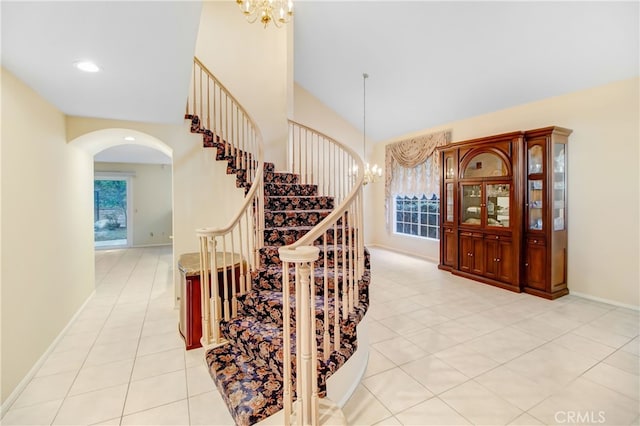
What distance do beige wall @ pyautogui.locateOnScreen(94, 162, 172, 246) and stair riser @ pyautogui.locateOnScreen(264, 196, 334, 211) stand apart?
22.3 feet

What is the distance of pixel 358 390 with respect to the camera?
7.57 feet

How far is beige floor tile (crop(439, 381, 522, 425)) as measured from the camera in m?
1.99

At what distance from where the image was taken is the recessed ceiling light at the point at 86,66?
2.17m

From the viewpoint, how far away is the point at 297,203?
417 cm

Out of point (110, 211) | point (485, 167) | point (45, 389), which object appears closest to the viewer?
point (45, 389)

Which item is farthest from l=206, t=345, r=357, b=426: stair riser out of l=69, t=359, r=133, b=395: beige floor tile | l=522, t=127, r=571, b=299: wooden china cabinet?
l=522, t=127, r=571, b=299: wooden china cabinet

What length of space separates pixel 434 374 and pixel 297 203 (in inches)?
101

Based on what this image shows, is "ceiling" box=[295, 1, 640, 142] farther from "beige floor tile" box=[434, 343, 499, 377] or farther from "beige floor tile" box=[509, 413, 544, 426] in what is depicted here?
"beige floor tile" box=[509, 413, 544, 426]

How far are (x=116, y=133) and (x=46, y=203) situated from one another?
132 centimetres

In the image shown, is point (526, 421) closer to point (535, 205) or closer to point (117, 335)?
point (535, 205)

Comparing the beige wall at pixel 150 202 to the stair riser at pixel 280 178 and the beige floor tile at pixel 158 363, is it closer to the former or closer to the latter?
the stair riser at pixel 280 178

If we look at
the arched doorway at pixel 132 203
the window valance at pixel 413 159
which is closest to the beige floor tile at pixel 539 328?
the window valance at pixel 413 159

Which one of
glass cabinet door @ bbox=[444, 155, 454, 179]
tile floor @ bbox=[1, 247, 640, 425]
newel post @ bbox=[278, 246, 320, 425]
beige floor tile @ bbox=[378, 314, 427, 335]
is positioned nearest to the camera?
newel post @ bbox=[278, 246, 320, 425]

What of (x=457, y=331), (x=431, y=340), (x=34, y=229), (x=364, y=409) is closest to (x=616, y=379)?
(x=457, y=331)
